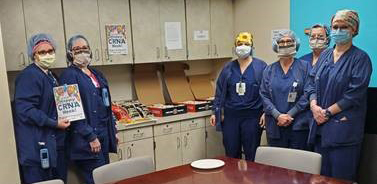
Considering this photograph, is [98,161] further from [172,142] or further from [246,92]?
[246,92]

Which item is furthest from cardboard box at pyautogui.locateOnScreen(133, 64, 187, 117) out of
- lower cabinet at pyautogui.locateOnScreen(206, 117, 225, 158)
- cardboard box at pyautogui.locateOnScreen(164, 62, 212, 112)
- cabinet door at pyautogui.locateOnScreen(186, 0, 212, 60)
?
cabinet door at pyautogui.locateOnScreen(186, 0, 212, 60)

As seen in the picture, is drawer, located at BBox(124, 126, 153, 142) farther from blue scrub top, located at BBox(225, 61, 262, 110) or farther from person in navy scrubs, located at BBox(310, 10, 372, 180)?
person in navy scrubs, located at BBox(310, 10, 372, 180)

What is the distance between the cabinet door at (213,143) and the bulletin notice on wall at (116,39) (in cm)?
131

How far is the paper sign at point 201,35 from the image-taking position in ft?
13.6

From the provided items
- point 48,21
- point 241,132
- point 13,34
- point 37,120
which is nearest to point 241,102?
point 241,132

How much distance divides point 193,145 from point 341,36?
2005 mm

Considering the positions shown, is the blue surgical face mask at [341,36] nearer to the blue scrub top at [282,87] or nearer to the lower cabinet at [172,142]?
the blue scrub top at [282,87]

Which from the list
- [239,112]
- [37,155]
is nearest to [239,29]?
[239,112]

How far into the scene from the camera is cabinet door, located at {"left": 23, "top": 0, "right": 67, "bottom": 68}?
3.07 m

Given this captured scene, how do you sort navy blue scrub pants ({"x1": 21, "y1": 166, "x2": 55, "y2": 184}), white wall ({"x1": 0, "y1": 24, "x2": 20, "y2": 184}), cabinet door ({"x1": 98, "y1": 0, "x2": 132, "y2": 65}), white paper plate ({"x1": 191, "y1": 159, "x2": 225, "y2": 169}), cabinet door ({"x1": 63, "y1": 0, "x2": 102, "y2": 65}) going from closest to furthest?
white paper plate ({"x1": 191, "y1": 159, "x2": 225, "y2": 169})
white wall ({"x1": 0, "y1": 24, "x2": 20, "y2": 184})
navy blue scrub pants ({"x1": 21, "y1": 166, "x2": 55, "y2": 184})
cabinet door ({"x1": 63, "y1": 0, "x2": 102, "y2": 65})
cabinet door ({"x1": 98, "y1": 0, "x2": 132, "y2": 65})

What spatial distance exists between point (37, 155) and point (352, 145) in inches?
91.2

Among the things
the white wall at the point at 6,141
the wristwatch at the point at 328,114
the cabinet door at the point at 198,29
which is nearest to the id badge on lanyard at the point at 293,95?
the wristwatch at the point at 328,114

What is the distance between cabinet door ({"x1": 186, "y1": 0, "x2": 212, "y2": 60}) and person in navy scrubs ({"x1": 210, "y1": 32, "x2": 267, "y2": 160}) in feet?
2.56

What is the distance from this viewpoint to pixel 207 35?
4.22 meters
